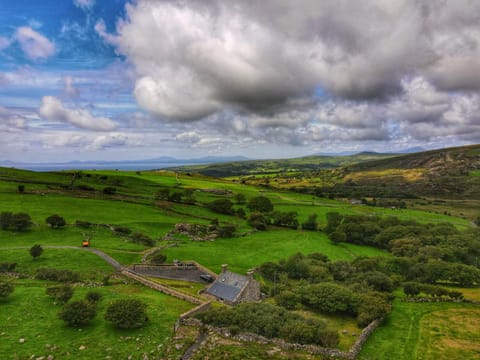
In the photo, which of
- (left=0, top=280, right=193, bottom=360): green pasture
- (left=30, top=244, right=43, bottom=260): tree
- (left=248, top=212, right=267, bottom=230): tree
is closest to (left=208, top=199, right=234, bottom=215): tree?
(left=248, top=212, right=267, bottom=230): tree

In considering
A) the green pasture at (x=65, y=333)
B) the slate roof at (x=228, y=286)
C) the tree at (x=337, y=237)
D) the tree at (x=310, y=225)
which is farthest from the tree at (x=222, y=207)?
the green pasture at (x=65, y=333)

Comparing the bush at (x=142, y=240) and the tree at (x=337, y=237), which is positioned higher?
the bush at (x=142, y=240)

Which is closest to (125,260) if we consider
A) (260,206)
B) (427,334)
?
(427,334)

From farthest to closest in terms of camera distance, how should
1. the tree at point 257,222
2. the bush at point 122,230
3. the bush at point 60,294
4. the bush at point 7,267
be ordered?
the tree at point 257,222
the bush at point 122,230
the bush at point 7,267
the bush at point 60,294

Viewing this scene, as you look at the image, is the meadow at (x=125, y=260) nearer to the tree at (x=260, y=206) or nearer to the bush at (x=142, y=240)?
the bush at (x=142, y=240)

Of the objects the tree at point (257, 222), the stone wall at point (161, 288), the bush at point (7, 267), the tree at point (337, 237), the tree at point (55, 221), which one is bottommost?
the tree at point (337, 237)

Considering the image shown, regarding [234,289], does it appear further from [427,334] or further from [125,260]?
[427,334]
